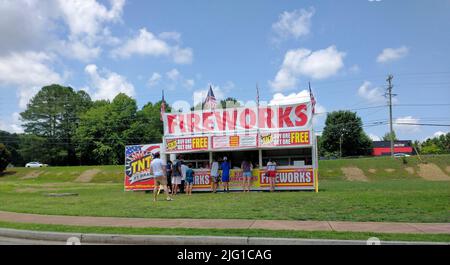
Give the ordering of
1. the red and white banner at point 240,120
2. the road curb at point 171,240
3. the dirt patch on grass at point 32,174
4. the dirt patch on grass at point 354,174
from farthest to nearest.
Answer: the dirt patch on grass at point 32,174 → the dirt patch on grass at point 354,174 → the red and white banner at point 240,120 → the road curb at point 171,240

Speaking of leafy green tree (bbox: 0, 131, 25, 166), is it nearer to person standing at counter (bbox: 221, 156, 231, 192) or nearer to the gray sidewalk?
person standing at counter (bbox: 221, 156, 231, 192)

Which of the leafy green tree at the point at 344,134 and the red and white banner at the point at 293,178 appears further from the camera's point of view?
the leafy green tree at the point at 344,134

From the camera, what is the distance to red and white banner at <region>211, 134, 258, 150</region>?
21047mm

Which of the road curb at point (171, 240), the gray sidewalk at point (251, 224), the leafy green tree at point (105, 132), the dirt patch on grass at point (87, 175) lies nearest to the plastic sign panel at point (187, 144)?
the gray sidewalk at point (251, 224)

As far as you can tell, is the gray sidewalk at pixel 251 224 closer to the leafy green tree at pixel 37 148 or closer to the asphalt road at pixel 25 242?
the asphalt road at pixel 25 242

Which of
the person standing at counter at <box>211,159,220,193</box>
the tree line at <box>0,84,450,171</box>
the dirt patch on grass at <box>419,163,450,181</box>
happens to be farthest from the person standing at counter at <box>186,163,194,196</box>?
the tree line at <box>0,84,450,171</box>

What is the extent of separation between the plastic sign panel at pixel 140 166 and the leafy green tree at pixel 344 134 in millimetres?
66437

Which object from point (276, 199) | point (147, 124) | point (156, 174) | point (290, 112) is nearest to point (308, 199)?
point (276, 199)

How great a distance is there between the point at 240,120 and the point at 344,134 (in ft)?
223

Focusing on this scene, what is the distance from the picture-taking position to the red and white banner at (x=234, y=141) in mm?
21047

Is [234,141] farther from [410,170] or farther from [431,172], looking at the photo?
[431,172]

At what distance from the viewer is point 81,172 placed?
2109 inches

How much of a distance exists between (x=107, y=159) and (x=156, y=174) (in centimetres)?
6066

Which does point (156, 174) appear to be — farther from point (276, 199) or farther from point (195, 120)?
point (195, 120)
